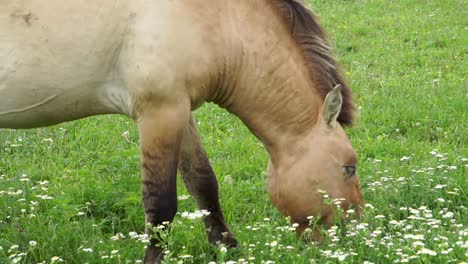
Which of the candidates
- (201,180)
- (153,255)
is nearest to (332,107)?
(201,180)

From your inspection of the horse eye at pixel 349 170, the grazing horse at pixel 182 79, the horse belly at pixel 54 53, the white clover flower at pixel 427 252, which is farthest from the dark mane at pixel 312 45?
the white clover flower at pixel 427 252

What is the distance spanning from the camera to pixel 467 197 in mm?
5270

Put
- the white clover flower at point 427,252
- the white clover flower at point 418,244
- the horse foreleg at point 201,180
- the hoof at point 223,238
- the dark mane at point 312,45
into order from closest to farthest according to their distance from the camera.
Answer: the white clover flower at point 427,252 < the white clover flower at point 418,244 < the dark mane at point 312,45 < the hoof at point 223,238 < the horse foreleg at point 201,180

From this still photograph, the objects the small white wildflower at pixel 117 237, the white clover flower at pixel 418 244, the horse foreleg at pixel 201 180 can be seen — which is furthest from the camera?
the horse foreleg at pixel 201 180

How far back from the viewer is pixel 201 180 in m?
4.93

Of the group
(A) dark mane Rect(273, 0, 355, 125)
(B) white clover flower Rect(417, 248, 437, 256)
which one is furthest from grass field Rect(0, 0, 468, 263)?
(A) dark mane Rect(273, 0, 355, 125)

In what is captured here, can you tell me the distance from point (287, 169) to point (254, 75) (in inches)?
24.3

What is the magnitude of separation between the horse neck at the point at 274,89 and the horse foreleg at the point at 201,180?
0.43 metres

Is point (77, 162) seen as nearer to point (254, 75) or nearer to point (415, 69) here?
point (254, 75)

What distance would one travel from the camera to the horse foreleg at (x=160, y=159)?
4.22 m

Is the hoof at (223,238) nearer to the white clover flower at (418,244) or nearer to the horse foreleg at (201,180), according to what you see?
the horse foreleg at (201,180)

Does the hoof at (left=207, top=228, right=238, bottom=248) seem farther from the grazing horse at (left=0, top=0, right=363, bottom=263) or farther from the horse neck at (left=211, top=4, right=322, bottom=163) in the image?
the horse neck at (left=211, top=4, right=322, bottom=163)

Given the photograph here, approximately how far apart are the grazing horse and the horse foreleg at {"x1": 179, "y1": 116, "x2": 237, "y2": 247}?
0.11 metres

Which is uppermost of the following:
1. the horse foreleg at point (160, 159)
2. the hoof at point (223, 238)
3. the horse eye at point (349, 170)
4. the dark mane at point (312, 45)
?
the dark mane at point (312, 45)
